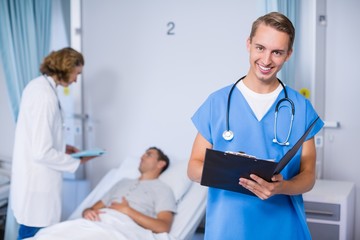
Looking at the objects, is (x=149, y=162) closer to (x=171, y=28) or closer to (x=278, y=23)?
(x=171, y=28)

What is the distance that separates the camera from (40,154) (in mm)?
2334

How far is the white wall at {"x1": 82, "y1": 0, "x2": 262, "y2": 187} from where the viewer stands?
2.84 meters

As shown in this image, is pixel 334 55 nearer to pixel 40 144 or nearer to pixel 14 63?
pixel 40 144

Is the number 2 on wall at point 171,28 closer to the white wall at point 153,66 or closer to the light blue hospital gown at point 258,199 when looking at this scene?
the white wall at point 153,66

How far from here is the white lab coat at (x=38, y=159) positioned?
235 centimetres

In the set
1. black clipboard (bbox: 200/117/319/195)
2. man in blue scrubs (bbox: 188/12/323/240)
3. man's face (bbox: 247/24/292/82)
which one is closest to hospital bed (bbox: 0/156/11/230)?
man in blue scrubs (bbox: 188/12/323/240)

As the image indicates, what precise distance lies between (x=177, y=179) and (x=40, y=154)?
0.81 meters

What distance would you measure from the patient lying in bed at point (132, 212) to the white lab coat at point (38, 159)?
0.65ft

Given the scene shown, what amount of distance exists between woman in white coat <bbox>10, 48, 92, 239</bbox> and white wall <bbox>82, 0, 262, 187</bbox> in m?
0.69

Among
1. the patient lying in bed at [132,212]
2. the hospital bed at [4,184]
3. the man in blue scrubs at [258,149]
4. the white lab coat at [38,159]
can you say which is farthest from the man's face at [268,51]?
the hospital bed at [4,184]

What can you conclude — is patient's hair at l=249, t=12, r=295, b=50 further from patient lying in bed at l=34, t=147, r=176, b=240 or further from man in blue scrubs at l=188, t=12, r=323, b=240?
patient lying in bed at l=34, t=147, r=176, b=240

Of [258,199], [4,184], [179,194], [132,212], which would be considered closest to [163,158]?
[179,194]

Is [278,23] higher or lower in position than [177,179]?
higher

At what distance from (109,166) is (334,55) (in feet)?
5.44
